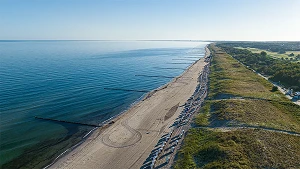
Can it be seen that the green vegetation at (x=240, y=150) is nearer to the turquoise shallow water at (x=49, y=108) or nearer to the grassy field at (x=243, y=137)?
the grassy field at (x=243, y=137)

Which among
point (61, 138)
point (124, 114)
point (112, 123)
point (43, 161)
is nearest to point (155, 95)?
Result: point (124, 114)

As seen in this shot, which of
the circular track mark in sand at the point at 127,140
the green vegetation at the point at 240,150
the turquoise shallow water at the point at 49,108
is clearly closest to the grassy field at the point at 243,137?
the green vegetation at the point at 240,150

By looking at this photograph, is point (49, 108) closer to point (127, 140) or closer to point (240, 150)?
point (127, 140)

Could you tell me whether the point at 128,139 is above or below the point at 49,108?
below

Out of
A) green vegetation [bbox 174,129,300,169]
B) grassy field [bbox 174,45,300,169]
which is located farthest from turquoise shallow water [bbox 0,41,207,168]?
grassy field [bbox 174,45,300,169]

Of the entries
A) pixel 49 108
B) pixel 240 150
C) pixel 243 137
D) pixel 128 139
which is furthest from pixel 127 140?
pixel 49 108

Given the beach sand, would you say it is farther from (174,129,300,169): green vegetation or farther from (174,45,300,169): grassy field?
(174,129,300,169): green vegetation
